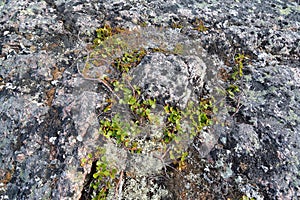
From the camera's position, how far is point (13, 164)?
9.78 feet

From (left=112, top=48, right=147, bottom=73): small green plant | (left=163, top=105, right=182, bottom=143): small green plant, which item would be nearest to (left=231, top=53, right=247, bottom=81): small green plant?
(left=163, top=105, right=182, bottom=143): small green plant

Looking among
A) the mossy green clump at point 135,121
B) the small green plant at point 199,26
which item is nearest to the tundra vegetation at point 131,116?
the mossy green clump at point 135,121

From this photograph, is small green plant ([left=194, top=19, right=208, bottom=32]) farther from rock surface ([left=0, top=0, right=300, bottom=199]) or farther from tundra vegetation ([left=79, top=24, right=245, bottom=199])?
tundra vegetation ([left=79, top=24, right=245, bottom=199])

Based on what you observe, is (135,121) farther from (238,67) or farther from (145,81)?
(238,67)

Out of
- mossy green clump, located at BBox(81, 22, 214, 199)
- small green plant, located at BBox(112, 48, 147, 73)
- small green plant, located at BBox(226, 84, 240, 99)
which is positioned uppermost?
small green plant, located at BBox(112, 48, 147, 73)

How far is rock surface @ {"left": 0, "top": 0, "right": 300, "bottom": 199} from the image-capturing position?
293 cm

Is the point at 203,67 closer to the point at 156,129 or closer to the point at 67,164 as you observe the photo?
the point at 156,129

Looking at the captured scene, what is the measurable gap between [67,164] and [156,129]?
989 mm

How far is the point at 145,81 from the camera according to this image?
3.39 metres

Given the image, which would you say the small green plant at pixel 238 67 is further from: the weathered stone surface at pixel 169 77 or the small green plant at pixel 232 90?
the weathered stone surface at pixel 169 77

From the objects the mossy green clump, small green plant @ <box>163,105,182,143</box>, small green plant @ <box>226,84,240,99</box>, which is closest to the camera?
the mossy green clump

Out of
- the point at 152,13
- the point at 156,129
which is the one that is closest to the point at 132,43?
the point at 152,13

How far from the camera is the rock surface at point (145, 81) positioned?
9.62ft

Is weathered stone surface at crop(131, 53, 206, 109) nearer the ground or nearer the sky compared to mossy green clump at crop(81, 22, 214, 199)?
nearer the sky
